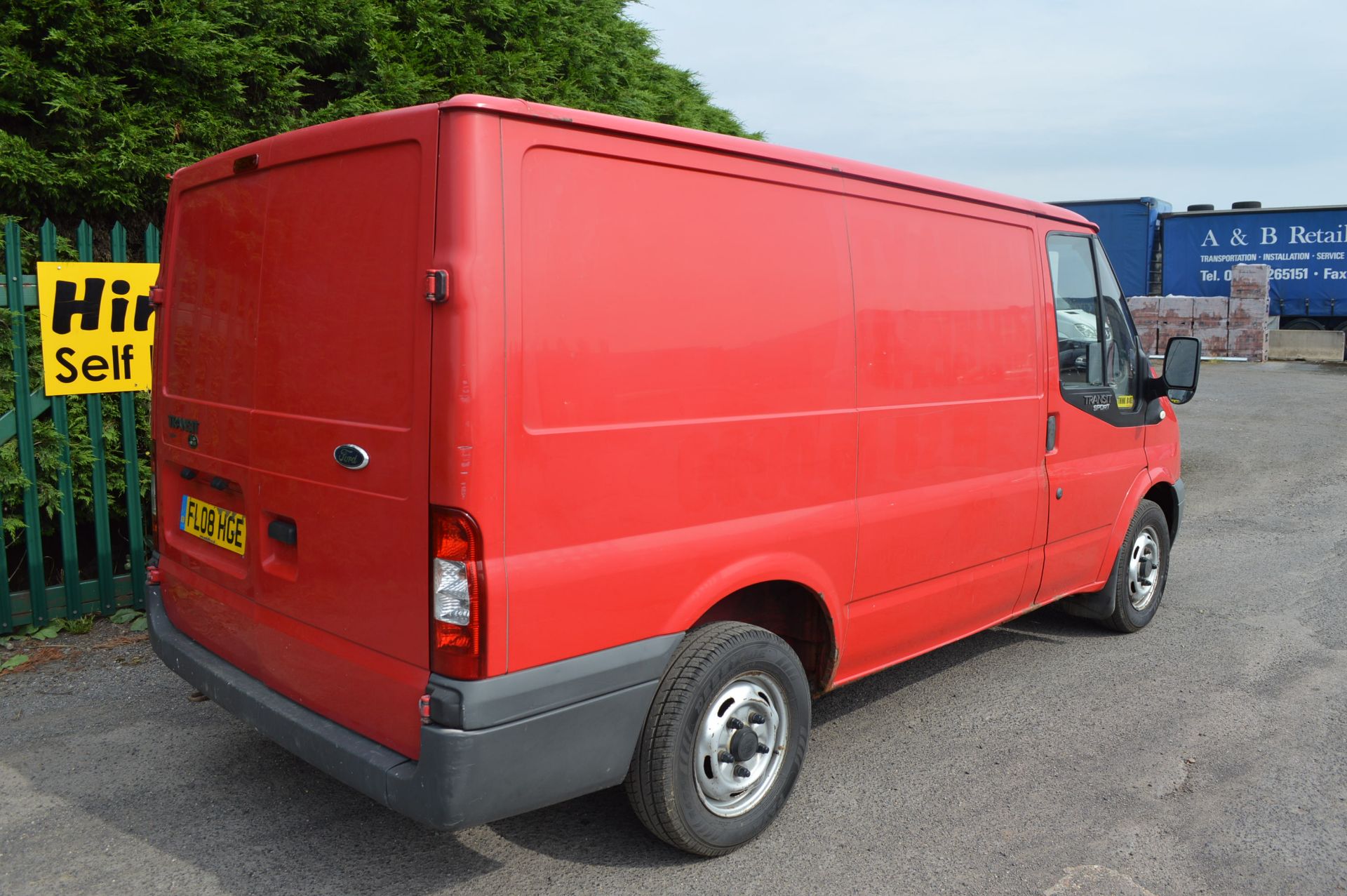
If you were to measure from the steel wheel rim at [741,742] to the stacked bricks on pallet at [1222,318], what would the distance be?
860 inches

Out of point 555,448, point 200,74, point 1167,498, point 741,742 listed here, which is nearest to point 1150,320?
point 1167,498

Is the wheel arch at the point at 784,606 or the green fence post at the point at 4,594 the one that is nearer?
the wheel arch at the point at 784,606

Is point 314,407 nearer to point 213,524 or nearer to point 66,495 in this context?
point 213,524

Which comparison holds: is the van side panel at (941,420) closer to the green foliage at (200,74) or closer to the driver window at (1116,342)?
the driver window at (1116,342)

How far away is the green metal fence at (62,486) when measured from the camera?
4902mm

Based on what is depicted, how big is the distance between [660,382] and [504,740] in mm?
1066

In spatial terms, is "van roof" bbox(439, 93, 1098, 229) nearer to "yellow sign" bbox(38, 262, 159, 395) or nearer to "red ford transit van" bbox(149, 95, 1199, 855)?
"red ford transit van" bbox(149, 95, 1199, 855)

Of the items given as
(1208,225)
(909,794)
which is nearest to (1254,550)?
(909,794)

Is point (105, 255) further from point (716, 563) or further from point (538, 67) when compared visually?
point (716, 563)

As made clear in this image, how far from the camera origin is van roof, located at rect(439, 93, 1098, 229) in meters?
2.59

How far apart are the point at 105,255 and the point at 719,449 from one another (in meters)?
4.32

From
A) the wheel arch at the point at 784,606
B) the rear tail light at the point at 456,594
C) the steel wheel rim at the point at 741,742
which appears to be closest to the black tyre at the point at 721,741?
the steel wheel rim at the point at 741,742

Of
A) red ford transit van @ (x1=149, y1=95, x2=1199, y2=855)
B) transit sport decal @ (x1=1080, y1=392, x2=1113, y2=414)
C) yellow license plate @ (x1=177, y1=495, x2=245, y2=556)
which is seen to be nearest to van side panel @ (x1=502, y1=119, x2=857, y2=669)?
red ford transit van @ (x1=149, y1=95, x2=1199, y2=855)

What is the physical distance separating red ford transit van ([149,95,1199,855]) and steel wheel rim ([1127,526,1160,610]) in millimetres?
1844
